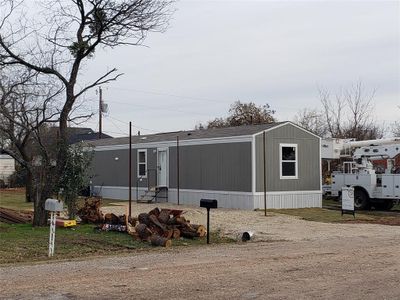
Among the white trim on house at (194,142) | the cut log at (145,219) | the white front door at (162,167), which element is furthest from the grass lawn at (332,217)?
the cut log at (145,219)

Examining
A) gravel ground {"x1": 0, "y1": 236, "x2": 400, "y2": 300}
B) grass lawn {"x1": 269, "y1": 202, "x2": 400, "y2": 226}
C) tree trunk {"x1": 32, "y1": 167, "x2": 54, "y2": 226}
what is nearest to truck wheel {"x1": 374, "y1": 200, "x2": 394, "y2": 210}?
grass lawn {"x1": 269, "y1": 202, "x2": 400, "y2": 226}

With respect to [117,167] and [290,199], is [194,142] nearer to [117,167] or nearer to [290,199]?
[290,199]

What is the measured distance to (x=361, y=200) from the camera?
26.4 m

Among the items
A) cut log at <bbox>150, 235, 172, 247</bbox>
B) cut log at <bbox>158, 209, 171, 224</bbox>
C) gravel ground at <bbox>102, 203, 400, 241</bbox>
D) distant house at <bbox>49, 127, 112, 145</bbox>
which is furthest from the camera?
distant house at <bbox>49, 127, 112, 145</bbox>

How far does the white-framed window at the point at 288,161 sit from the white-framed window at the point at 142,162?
7960 mm

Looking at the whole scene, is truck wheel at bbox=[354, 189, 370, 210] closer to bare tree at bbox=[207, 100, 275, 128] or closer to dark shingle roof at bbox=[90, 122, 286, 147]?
dark shingle roof at bbox=[90, 122, 286, 147]

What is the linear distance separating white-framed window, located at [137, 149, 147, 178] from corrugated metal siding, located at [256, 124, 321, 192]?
7889 mm

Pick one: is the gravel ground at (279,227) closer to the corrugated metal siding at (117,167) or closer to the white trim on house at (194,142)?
the white trim on house at (194,142)

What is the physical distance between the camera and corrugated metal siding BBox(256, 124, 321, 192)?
23419 mm

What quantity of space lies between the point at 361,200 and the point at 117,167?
1283cm

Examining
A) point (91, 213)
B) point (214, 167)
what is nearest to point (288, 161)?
point (214, 167)

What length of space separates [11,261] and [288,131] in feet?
50.6

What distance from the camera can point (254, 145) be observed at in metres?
23.1

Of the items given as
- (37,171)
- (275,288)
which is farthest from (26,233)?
(275,288)
